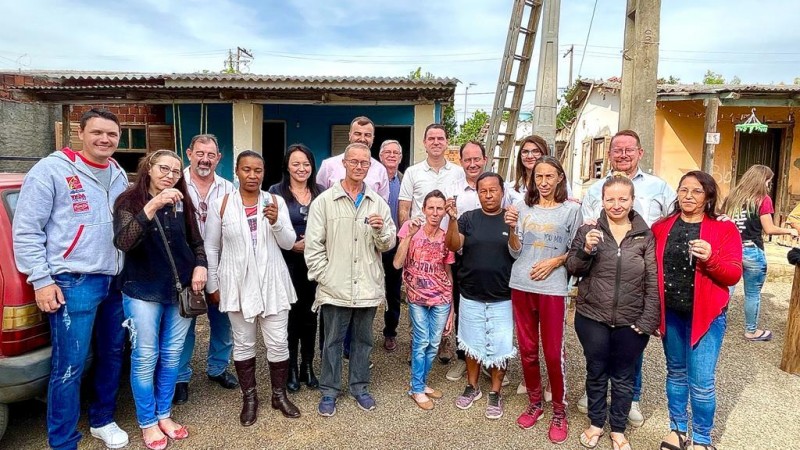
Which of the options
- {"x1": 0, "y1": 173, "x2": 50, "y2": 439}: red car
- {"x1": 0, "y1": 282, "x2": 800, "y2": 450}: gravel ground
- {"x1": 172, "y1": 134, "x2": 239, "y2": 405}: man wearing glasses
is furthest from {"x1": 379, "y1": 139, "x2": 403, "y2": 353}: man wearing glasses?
{"x1": 0, "y1": 173, "x2": 50, "y2": 439}: red car

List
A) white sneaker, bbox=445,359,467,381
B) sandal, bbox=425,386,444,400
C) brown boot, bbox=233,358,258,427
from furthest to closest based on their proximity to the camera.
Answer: white sneaker, bbox=445,359,467,381, sandal, bbox=425,386,444,400, brown boot, bbox=233,358,258,427

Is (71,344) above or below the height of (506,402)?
above

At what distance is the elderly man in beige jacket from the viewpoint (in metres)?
3.14

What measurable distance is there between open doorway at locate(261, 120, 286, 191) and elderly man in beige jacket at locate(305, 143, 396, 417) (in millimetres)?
6569

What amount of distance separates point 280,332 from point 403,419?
1.02 metres

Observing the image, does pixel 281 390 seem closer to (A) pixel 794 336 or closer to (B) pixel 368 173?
(B) pixel 368 173

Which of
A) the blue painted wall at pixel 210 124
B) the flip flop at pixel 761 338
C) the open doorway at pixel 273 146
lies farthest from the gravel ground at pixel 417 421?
the open doorway at pixel 273 146

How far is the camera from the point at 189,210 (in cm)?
301

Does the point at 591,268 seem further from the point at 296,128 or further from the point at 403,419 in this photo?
the point at 296,128

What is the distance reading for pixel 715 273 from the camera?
2.57 m

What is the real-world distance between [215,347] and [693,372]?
3238 mm

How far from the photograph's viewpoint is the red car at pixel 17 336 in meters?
2.49

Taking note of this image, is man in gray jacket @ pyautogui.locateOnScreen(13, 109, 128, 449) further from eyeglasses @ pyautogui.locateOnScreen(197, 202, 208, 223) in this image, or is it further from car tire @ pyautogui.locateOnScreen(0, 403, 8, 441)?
eyeglasses @ pyautogui.locateOnScreen(197, 202, 208, 223)

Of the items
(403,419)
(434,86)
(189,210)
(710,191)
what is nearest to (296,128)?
(434,86)
